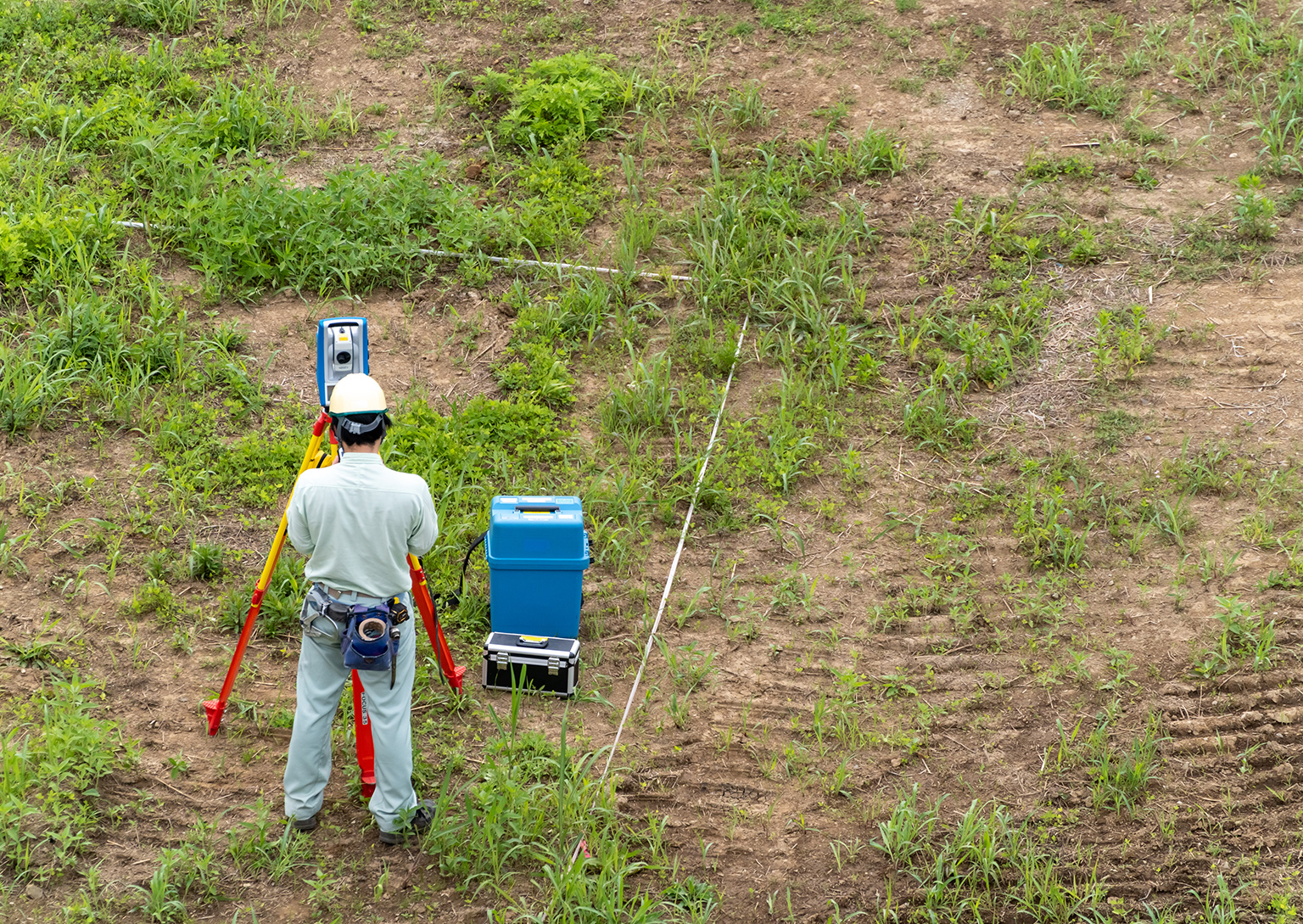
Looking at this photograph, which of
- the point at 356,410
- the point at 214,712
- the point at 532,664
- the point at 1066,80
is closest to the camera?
the point at 356,410

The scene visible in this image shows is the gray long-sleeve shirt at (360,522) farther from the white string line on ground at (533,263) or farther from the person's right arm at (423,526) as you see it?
the white string line on ground at (533,263)

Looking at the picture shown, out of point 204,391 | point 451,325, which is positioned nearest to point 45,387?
point 204,391

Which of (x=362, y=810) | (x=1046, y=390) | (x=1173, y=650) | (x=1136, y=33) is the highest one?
(x=1136, y=33)

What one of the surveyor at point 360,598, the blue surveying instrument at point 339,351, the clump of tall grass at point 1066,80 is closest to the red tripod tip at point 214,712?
the surveyor at point 360,598

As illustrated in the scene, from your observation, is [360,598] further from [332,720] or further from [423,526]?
[332,720]

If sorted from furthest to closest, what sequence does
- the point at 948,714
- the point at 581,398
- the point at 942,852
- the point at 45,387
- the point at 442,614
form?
the point at 581,398 < the point at 45,387 < the point at 442,614 < the point at 948,714 < the point at 942,852

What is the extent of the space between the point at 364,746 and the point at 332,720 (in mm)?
255

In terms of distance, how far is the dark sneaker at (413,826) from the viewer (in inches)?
185

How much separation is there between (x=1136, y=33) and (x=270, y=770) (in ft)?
25.8

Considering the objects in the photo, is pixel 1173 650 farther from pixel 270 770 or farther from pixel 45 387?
pixel 45 387

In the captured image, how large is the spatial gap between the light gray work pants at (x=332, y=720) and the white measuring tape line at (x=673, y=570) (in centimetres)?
75

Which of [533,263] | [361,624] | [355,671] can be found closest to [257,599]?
[355,671]

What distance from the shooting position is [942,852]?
15.3 ft

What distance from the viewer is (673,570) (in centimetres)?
600
